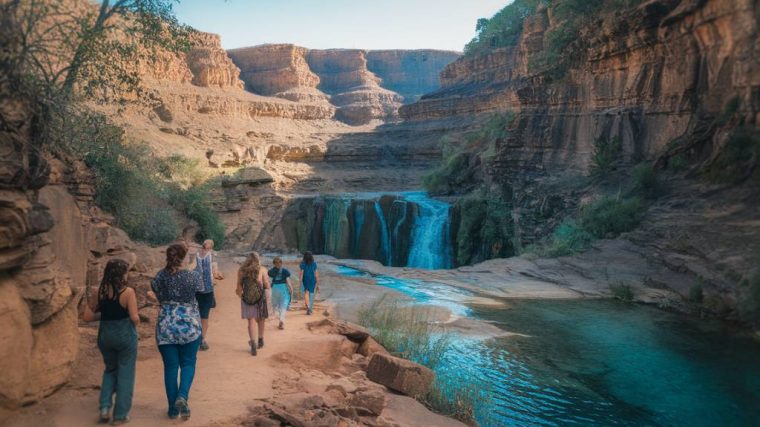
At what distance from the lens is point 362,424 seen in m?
5.81

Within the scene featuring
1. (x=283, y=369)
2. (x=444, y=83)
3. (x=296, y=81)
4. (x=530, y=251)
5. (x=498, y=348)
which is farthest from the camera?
(x=296, y=81)

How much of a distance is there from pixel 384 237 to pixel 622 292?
15457 millimetres

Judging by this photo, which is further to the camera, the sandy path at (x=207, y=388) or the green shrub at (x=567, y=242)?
the green shrub at (x=567, y=242)

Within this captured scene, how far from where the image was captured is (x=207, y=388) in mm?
5965

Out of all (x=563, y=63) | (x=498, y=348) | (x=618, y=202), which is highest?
(x=563, y=63)

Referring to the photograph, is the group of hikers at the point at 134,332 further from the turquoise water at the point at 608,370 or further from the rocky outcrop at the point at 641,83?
the rocky outcrop at the point at 641,83

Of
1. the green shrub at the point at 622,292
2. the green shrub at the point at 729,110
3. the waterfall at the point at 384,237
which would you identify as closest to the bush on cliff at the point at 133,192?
the waterfall at the point at 384,237

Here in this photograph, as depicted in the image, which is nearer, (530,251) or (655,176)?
Answer: (655,176)

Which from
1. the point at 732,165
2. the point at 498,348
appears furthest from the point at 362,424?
the point at 732,165

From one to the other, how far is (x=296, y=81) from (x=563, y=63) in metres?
59.3

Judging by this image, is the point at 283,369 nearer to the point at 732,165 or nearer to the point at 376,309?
the point at 376,309

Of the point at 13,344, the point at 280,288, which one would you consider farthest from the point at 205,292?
the point at 13,344

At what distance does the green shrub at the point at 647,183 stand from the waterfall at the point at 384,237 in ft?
41.7

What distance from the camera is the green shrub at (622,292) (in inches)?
637
